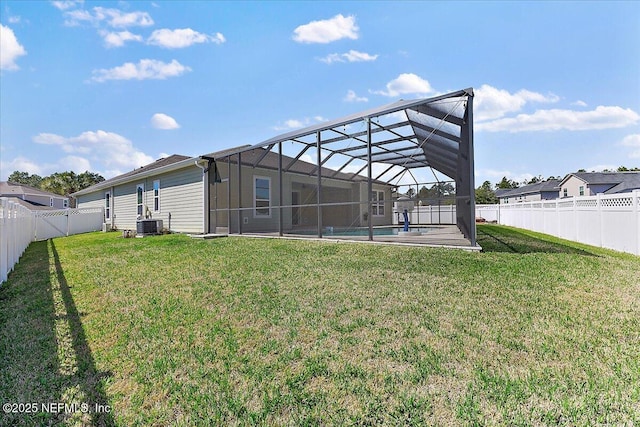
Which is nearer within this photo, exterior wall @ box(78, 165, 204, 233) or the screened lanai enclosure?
the screened lanai enclosure

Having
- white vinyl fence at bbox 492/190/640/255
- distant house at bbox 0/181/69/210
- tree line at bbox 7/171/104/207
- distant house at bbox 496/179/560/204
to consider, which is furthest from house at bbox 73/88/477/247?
distant house at bbox 496/179/560/204

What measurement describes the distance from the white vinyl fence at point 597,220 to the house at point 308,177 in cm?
325

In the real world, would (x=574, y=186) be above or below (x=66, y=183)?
below

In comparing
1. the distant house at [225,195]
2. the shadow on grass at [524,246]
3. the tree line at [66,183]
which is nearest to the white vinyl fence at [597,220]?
the shadow on grass at [524,246]

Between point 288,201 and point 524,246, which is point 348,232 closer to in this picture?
point 288,201

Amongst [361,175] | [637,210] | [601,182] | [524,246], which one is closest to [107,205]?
[361,175]

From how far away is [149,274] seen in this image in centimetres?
550

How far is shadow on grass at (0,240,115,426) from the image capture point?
1.98m

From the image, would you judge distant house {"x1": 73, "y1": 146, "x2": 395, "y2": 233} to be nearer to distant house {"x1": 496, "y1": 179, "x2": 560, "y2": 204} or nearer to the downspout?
the downspout

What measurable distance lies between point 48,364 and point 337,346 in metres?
2.35

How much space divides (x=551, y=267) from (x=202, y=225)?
10.3m

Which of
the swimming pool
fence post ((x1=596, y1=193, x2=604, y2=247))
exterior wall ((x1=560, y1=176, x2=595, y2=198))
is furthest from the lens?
exterior wall ((x1=560, y1=176, x2=595, y2=198))

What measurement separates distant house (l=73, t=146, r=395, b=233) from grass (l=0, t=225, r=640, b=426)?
4.92 metres

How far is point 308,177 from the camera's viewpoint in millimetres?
15539
